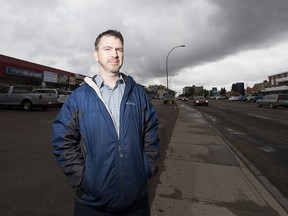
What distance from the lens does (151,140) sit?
2.48 m

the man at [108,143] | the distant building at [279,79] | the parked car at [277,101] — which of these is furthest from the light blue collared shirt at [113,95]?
the distant building at [279,79]

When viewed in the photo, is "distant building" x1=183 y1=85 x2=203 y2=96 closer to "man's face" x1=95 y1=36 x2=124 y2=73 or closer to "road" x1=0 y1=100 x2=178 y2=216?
"road" x1=0 y1=100 x2=178 y2=216

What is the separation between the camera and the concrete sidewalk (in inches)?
181

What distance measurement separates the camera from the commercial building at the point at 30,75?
33531 millimetres

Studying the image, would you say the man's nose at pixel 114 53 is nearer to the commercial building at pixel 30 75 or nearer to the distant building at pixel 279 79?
the commercial building at pixel 30 75

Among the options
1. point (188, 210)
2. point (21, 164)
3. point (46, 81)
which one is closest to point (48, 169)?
point (21, 164)

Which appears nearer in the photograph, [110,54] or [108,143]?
[108,143]

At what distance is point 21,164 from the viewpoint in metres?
6.86

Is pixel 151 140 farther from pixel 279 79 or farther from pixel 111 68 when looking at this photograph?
pixel 279 79

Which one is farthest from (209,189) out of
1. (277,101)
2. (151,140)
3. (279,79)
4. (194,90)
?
(194,90)

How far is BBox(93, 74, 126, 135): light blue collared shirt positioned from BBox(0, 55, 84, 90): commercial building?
3301cm

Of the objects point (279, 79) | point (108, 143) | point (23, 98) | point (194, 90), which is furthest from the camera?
point (194, 90)

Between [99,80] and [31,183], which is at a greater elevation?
[99,80]

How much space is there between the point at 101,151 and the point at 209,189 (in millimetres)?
3770
